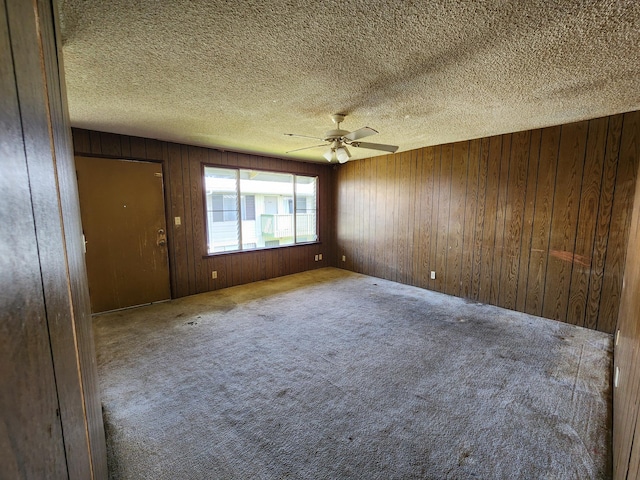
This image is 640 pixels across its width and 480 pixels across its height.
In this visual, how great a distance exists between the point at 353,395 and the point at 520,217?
3.23 metres

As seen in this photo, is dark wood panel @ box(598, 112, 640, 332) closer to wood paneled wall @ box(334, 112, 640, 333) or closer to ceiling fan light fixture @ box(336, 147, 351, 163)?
wood paneled wall @ box(334, 112, 640, 333)

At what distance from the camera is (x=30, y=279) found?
45 cm

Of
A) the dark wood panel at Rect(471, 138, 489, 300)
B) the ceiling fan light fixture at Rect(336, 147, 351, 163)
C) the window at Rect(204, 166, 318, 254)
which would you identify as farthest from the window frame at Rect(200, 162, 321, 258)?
the dark wood panel at Rect(471, 138, 489, 300)

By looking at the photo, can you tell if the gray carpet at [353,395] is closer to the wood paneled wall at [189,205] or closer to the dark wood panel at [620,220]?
the dark wood panel at [620,220]

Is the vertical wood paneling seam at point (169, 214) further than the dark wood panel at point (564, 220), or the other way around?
the vertical wood paneling seam at point (169, 214)

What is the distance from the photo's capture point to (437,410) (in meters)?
1.94

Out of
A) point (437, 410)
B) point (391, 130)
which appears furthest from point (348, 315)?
point (391, 130)

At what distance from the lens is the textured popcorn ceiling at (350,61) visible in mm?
1406

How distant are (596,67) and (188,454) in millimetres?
3640

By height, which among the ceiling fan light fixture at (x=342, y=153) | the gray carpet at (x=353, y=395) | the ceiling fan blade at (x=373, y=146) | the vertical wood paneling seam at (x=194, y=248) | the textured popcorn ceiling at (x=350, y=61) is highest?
the textured popcorn ceiling at (x=350, y=61)

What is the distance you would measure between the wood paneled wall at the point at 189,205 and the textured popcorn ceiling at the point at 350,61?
532 millimetres

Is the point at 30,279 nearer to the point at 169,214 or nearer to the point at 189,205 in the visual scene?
the point at 169,214

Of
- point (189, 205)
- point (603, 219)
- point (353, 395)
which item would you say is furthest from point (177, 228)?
point (603, 219)

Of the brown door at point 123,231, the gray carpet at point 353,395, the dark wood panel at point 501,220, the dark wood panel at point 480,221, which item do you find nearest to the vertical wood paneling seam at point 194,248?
the brown door at point 123,231
